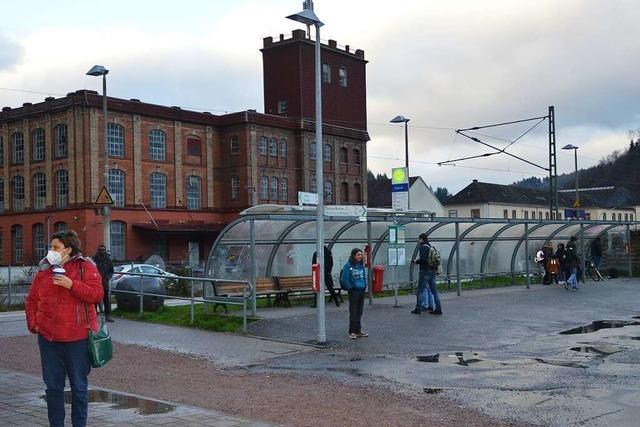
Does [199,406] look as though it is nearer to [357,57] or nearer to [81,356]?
[81,356]

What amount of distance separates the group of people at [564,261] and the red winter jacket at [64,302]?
2185 centimetres

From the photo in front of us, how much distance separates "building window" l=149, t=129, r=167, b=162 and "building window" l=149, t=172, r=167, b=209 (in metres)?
1.34

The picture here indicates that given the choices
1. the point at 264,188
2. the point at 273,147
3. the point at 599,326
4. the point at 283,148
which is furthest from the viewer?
the point at 283,148

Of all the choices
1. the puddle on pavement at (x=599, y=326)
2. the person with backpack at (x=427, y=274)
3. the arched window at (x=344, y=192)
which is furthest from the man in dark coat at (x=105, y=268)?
the arched window at (x=344, y=192)

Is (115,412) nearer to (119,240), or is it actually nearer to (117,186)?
(119,240)

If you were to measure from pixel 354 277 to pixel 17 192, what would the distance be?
51433 millimetres

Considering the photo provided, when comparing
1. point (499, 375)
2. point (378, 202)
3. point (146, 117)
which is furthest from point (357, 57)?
point (499, 375)

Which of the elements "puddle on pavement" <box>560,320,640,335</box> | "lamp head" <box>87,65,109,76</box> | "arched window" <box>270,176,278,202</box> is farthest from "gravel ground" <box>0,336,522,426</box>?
"arched window" <box>270,176,278,202</box>

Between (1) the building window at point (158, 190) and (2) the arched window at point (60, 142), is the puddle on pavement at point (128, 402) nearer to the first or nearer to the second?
(2) the arched window at point (60, 142)

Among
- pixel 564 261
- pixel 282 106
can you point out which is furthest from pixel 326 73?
pixel 564 261

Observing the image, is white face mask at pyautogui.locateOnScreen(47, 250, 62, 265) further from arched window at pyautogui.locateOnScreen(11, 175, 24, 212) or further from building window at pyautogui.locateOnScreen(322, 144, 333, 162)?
building window at pyautogui.locateOnScreen(322, 144, 333, 162)

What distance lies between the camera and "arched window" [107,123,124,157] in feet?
182

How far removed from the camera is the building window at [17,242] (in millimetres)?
59250

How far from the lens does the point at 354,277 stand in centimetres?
1448
